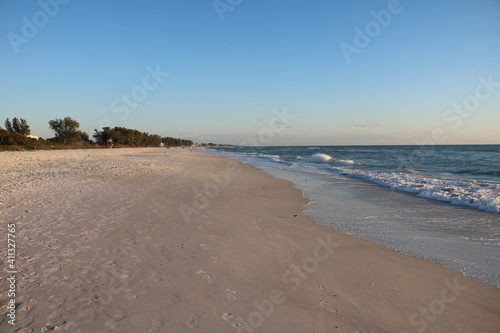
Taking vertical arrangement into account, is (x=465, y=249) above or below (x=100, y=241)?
below

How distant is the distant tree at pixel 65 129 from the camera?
77250 mm

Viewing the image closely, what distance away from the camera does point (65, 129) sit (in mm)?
78188

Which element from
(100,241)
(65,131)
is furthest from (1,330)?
(65,131)

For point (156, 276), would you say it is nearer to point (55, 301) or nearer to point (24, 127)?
point (55, 301)

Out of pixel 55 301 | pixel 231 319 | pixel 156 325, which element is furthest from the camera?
pixel 55 301

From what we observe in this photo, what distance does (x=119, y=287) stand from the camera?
441 centimetres

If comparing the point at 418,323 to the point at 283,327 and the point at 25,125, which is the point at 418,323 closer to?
the point at 283,327

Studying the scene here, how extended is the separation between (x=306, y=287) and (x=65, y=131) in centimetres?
9399

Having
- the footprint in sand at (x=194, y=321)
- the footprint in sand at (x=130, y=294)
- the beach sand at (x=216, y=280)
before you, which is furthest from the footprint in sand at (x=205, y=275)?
the footprint in sand at (x=130, y=294)
